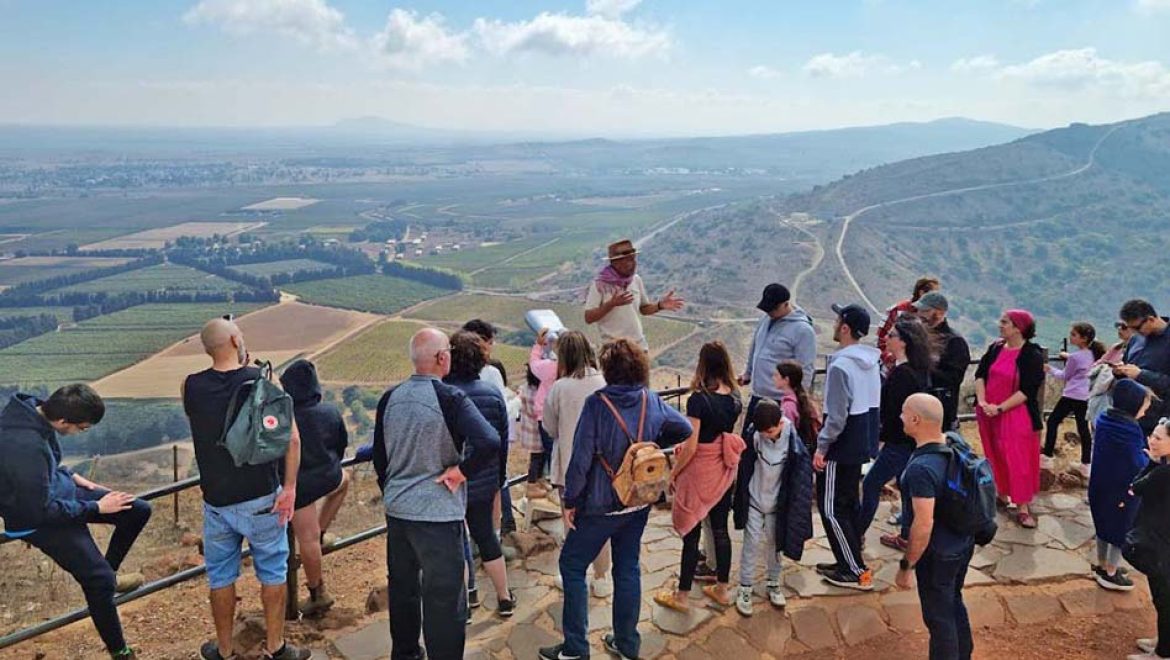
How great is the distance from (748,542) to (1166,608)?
7.16ft

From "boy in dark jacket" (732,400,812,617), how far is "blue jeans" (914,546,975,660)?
→ 30.1 inches

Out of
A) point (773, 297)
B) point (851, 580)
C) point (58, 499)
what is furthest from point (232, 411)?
point (851, 580)

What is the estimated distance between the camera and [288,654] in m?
3.80

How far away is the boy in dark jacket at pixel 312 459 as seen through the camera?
399 centimetres

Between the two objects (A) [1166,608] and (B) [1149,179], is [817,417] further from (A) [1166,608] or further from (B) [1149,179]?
(B) [1149,179]

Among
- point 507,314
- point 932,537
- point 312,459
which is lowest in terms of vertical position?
point 507,314

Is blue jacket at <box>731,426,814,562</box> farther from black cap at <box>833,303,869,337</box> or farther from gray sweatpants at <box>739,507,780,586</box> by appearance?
black cap at <box>833,303,869,337</box>

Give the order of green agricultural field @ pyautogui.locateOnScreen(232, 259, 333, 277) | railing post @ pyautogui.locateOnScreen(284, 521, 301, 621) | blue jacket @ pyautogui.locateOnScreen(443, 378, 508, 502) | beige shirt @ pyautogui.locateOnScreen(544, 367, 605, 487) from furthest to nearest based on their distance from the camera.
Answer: green agricultural field @ pyautogui.locateOnScreen(232, 259, 333, 277) → railing post @ pyautogui.locateOnScreen(284, 521, 301, 621) → beige shirt @ pyautogui.locateOnScreen(544, 367, 605, 487) → blue jacket @ pyautogui.locateOnScreen(443, 378, 508, 502)

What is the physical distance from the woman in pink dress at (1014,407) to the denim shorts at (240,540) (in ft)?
15.6

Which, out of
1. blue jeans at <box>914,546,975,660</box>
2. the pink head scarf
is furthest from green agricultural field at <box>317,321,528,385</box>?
blue jeans at <box>914,546,975,660</box>

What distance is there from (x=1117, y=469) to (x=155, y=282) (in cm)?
8065

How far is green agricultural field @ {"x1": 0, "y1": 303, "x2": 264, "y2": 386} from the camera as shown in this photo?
1812 inches

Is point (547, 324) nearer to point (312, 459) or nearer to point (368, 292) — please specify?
point (312, 459)

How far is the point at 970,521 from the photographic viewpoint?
3.49 m
